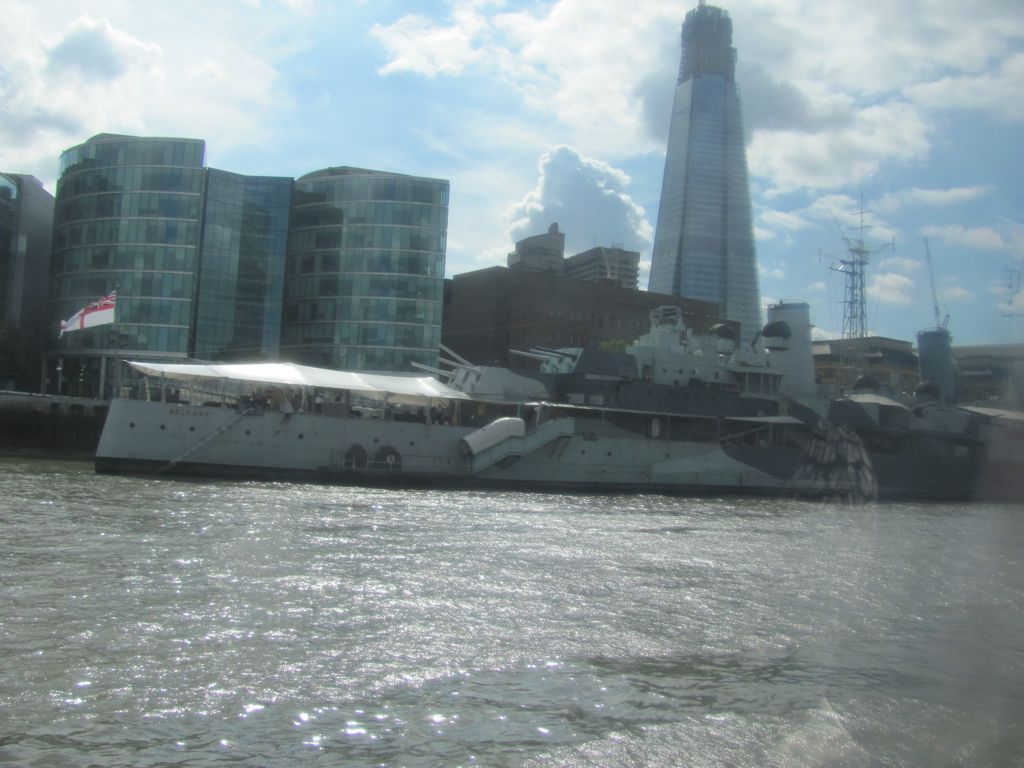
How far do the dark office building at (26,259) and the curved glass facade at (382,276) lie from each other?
20631 millimetres

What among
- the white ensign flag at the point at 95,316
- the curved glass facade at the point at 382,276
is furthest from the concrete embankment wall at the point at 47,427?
the curved glass facade at the point at 382,276

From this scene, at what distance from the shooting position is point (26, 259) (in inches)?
2820

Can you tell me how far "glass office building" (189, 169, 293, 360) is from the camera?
64.0m

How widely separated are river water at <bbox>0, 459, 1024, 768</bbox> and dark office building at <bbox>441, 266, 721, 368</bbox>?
2016 inches

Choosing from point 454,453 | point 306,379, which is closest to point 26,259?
point 306,379

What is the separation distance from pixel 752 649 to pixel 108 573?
29.7 ft

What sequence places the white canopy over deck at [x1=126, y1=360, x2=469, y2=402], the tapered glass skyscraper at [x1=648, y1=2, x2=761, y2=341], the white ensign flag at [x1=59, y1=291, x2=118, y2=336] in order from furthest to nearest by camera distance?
the tapered glass skyscraper at [x1=648, y1=2, x2=761, y2=341], the white ensign flag at [x1=59, y1=291, x2=118, y2=336], the white canopy over deck at [x1=126, y1=360, x2=469, y2=402]

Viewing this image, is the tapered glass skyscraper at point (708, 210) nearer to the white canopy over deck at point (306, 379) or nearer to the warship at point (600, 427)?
the warship at point (600, 427)

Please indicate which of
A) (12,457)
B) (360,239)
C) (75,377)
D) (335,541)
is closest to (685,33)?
(360,239)

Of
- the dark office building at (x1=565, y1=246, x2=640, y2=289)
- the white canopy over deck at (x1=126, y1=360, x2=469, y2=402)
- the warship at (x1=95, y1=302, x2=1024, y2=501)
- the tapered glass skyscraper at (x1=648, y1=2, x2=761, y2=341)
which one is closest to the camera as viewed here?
the warship at (x1=95, y1=302, x2=1024, y2=501)

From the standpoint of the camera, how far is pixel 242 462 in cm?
3098

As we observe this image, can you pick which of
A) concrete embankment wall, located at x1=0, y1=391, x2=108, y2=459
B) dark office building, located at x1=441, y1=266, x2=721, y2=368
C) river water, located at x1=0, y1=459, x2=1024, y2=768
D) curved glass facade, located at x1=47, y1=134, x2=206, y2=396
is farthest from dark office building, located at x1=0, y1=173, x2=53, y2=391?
river water, located at x1=0, y1=459, x2=1024, y2=768

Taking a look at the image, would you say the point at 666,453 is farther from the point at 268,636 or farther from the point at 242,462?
the point at 268,636

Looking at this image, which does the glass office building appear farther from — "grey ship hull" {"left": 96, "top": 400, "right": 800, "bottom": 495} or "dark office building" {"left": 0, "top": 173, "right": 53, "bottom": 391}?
"grey ship hull" {"left": 96, "top": 400, "right": 800, "bottom": 495}
